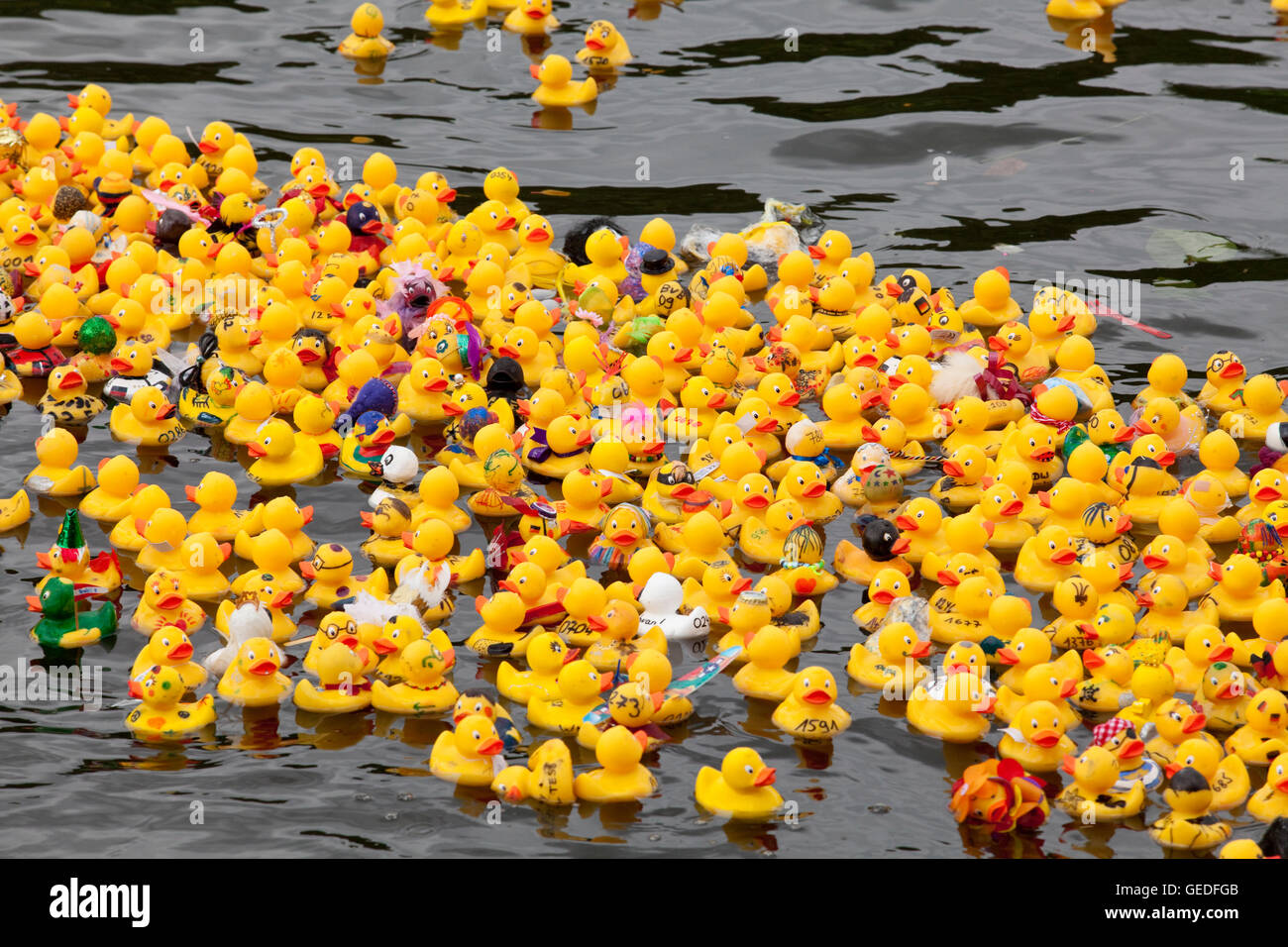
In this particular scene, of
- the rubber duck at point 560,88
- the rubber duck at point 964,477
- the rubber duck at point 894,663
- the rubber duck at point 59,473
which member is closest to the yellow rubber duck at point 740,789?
the rubber duck at point 894,663

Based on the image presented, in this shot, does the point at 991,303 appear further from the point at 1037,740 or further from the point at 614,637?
the point at 1037,740

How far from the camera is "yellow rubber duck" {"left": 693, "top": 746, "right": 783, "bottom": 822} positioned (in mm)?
8570

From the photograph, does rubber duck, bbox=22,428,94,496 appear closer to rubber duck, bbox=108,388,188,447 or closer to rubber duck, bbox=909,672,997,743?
rubber duck, bbox=108,388,188,447

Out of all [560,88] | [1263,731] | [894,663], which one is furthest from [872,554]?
[560,88]

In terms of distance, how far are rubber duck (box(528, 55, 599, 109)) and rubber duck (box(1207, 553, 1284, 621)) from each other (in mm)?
10890

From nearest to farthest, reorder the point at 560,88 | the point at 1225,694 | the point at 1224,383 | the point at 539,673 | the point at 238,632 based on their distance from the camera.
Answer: the point at 1225,694
the point at 539,673
the point at 238,632
the point at 1224,383
the point at 560,88

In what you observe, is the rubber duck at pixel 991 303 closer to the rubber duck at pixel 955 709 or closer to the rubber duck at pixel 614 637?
the rubber duck at pixel 955 709

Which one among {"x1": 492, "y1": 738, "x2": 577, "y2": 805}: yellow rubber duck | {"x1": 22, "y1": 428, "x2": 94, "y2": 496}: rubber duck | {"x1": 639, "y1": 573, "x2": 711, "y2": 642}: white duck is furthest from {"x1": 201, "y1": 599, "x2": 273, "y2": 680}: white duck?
{"x1": 22, "y1": 428, "x2": 94, "y2": 496}: rubber duck

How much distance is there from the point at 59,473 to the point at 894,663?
20.5 ft

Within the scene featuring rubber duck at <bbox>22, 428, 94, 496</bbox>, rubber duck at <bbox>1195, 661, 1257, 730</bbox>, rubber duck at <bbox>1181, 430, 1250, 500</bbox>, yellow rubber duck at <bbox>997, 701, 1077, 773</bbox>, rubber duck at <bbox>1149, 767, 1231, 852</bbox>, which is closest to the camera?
rubber duck at <bbox>1149, 767, 1231, 852</bbox>

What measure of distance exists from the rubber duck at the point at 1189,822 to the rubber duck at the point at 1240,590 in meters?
1.97

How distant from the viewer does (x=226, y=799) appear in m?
8.87

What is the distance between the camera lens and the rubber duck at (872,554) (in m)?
10.6

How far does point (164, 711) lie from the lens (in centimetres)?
932
